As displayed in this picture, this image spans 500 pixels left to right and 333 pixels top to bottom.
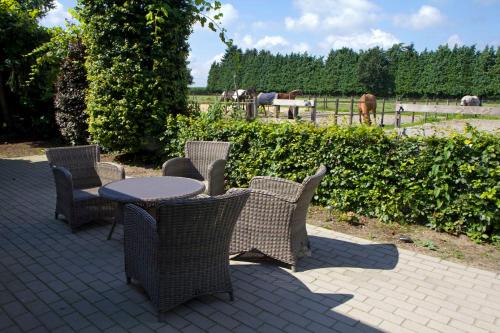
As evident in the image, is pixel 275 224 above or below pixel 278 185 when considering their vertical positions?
below

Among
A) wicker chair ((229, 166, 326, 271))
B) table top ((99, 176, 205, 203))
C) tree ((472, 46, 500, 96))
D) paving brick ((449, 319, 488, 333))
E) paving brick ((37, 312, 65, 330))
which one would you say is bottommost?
paving brick ((449, 319, 488, 333))

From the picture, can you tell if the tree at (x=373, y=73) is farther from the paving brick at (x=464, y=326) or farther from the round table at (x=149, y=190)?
the paving brick at (x=464, y=326)

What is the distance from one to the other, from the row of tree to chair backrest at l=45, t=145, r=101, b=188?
91.1 ft

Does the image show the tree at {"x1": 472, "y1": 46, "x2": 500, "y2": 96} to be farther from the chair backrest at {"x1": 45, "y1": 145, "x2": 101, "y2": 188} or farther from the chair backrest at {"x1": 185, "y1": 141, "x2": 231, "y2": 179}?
the chair backrest at {"x1": 45, "y1": 145, "x2": 101, "y2": 188}

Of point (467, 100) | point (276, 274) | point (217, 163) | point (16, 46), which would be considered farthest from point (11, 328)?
point (467, 100)

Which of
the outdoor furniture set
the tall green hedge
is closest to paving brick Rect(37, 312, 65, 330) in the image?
the outdoor furniture set

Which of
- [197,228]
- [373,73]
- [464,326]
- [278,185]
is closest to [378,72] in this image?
[373,73]

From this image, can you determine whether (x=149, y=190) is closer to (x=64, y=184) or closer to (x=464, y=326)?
(x=64, y=184)

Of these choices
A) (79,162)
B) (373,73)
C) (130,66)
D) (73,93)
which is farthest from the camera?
(373,73)

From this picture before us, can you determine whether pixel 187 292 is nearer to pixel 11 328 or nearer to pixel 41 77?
pixel 11 328

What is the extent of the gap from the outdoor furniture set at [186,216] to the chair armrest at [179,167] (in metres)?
0.01

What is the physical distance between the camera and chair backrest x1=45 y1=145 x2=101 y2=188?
5.08 metres

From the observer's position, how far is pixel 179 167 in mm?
5520

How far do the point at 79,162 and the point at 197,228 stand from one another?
3.08m
